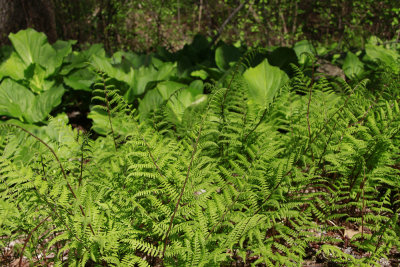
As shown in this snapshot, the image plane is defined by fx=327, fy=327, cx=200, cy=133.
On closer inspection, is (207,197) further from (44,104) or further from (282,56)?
(282,56)

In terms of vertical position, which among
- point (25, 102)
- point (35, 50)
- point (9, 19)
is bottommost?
point (25, 102)

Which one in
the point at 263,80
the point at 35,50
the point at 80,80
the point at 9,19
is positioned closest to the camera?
the point at 263,80

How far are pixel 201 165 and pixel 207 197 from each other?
0.17m

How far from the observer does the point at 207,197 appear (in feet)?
5.44

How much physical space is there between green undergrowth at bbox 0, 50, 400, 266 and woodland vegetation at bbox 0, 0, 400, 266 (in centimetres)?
1

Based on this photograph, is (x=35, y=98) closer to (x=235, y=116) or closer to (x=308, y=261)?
(x=235, y=116)

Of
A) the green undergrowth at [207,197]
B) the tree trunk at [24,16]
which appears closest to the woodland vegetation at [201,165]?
the green undergrowth at [207,197]

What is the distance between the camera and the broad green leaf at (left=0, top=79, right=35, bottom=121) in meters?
3.28

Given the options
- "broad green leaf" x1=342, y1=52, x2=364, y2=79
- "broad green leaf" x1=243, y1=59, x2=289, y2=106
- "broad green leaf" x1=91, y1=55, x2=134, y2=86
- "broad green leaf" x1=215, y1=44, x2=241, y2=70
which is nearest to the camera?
"broad green leaf" x1=243, y1=59, x2=289, y2=106

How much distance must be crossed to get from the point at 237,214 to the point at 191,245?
0.26 metres

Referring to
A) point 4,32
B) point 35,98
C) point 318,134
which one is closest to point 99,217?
point 318,134

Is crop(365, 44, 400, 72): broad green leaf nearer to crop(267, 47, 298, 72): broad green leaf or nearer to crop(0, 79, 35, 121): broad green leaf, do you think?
crop(267, 47, 298, 72): broad green leaf

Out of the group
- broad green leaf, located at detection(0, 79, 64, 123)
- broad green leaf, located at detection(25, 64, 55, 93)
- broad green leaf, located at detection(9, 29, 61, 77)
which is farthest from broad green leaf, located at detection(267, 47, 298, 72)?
broad green leaf, located at detection(25, 64, 55, 93)

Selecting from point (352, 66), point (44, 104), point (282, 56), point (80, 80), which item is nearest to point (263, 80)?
point (282, 56)
